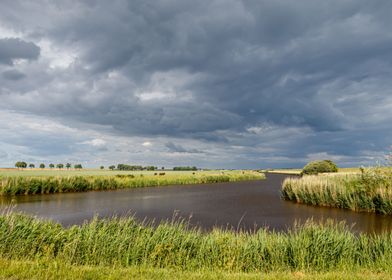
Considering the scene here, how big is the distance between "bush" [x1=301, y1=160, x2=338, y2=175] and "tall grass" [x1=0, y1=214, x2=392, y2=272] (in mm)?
66156

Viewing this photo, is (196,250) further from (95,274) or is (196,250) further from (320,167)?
(320,167)

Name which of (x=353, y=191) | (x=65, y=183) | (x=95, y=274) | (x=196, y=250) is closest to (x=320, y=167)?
(x=353, y=191)

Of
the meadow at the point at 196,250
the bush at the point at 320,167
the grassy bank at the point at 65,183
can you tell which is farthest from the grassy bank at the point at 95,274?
the bush at the point at 320,167

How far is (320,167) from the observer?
7069 cm

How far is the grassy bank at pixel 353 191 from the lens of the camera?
20469 mm

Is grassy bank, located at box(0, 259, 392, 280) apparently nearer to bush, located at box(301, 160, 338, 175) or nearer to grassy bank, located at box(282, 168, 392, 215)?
grassy bank, located at box(282, 168, 392, 215)

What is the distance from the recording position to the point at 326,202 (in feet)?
82.7

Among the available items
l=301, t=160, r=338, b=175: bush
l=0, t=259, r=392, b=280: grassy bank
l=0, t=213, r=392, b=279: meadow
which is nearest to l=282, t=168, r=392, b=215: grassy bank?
l=0, t=213, r=392, b=279: meadow

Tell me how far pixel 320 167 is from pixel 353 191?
5177 centimetres

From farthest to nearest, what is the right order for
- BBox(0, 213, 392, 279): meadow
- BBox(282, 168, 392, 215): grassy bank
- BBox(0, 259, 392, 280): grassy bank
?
BBox(282, 168, 392, 215): grassy bank → BBox(0, 213, 392, 279): meadow → BBox(0, 259, 392, 280): grassy bank

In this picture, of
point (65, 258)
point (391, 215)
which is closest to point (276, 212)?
point (391, 215)

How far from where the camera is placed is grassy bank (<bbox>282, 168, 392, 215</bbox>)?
2047 cm

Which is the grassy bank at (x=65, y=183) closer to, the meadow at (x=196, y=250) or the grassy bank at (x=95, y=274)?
the meadow at (x=196, y=250)

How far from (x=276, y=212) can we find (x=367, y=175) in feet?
27.3
